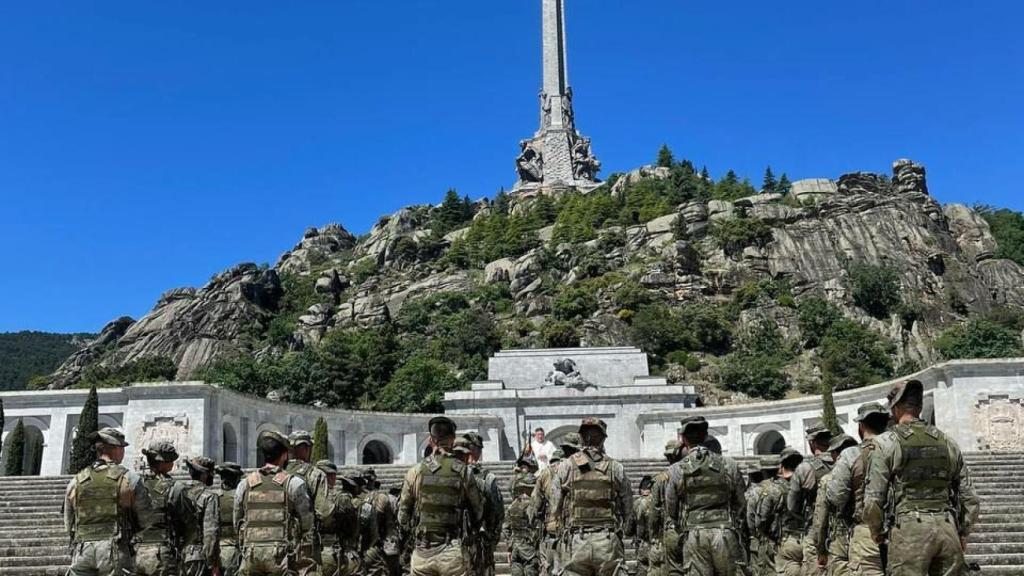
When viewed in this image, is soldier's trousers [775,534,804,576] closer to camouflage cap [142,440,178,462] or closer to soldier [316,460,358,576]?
soldier [316,460,358,576]

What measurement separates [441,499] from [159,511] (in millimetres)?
2800

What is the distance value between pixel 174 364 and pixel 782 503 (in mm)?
71996

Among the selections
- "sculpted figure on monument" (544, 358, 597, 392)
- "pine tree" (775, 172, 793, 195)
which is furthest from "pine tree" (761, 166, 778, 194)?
"sculpted figure on monument" (544, 358, 597, 392)

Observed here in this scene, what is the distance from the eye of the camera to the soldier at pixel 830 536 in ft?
24.8

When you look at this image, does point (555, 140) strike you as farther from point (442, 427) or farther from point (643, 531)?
point (442, 427)

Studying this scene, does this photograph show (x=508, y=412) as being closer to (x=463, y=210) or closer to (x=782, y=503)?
(x=782, y=503)

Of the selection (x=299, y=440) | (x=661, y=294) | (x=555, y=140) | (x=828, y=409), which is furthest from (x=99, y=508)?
(x=555, y=140)

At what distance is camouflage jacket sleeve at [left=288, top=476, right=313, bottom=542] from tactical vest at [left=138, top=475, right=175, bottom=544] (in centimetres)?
146

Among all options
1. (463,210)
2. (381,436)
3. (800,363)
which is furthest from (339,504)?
(463,210)

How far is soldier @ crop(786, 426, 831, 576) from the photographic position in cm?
988

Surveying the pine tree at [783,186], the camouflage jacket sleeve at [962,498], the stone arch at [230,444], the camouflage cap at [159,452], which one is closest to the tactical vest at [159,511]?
the camouflage cap at [159,452]

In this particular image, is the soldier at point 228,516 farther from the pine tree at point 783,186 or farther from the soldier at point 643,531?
the pine tree at point 783,186

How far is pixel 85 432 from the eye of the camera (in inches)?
1312

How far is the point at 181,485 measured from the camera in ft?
32.7
